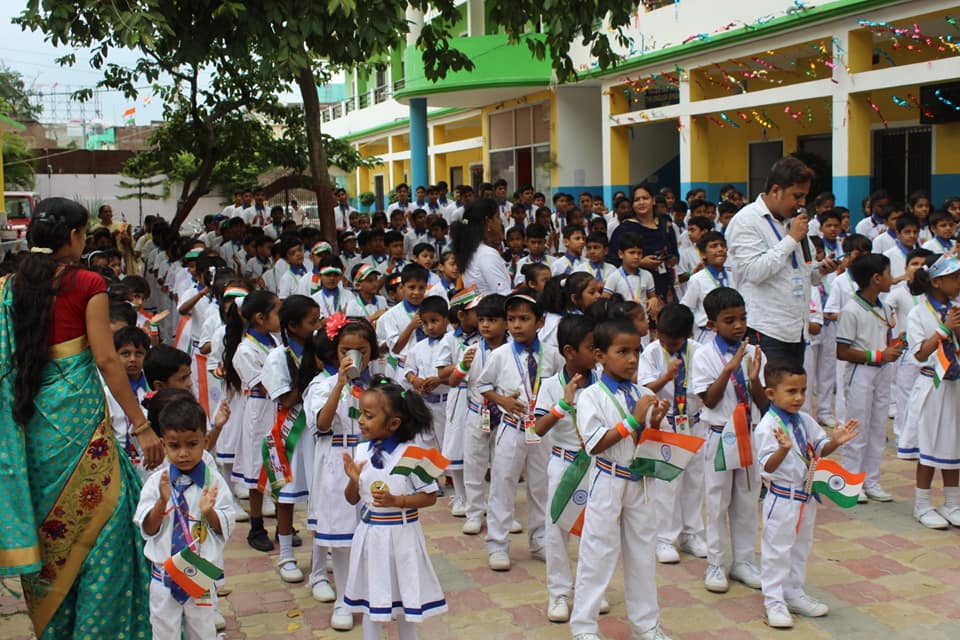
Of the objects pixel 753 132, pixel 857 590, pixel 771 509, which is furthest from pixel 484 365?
pixel 753 132

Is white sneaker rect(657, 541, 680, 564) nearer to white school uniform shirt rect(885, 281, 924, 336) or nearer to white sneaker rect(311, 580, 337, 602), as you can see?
white sneaker rect(311, 580, 337, 602)

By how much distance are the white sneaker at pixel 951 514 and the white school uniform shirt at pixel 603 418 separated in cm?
253

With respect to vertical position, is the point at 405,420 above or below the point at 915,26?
below

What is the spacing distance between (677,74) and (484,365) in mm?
11410

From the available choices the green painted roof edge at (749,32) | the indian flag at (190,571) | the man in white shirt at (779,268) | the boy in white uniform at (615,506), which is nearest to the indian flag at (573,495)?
the boy in white uniform at (615,506)

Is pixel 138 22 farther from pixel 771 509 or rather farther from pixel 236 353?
pixel 771 509

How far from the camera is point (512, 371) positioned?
4.92m

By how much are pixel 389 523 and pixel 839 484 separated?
1.89 m

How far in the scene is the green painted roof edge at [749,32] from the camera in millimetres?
11586

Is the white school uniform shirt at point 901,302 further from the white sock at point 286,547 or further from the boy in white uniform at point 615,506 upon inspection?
the white sock at point 286,547

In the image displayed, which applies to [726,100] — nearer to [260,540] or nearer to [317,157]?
[317,157]

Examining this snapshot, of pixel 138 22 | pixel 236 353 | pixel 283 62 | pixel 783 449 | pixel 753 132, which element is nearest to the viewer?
pixel 783 449

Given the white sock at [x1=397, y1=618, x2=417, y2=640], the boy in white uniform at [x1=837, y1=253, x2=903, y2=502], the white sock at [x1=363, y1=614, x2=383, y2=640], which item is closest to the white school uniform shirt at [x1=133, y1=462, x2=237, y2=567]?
the white sock at [x1=363, y1=614, x2=383, y2=640]

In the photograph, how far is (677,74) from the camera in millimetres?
15320
